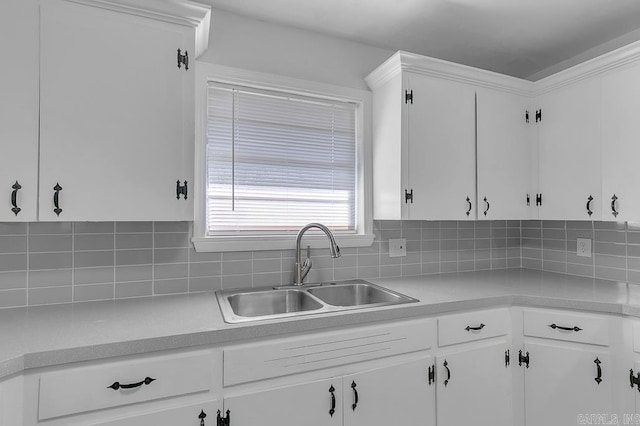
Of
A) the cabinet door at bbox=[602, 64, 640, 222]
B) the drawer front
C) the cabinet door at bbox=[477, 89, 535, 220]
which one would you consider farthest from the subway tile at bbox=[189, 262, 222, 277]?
the cabinet door at bbox=[602, 64, 640, 222]

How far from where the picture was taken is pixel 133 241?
5.76ft

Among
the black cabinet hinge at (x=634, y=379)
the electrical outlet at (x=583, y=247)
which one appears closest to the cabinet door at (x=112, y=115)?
the black cabinet hinge at (x=634, y=379)

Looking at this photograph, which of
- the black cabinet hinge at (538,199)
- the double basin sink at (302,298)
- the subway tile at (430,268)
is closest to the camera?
the double basin sink at (302,298)

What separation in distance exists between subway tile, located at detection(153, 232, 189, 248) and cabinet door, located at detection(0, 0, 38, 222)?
542mm

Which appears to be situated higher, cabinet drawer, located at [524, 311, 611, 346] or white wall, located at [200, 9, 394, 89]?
white wall, located at [200, 9, 394, 89]

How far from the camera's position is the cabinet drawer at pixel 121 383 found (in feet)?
3.61

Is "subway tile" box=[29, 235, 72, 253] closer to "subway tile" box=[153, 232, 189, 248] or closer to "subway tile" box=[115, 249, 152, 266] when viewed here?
"subway tile" box=[115, 249, 152, 266]

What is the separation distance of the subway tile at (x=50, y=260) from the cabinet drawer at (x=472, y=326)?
173 centimetres

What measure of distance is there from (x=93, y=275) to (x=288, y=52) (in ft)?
5.11

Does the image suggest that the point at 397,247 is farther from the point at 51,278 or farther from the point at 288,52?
the point at 51,278

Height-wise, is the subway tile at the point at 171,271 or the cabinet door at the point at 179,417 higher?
the subway tile at the point at 171,271

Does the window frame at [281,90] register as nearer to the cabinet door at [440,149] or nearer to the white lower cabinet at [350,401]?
the cabinet door at [440,149]

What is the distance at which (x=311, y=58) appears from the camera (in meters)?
2.15

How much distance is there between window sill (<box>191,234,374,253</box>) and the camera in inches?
74.2
